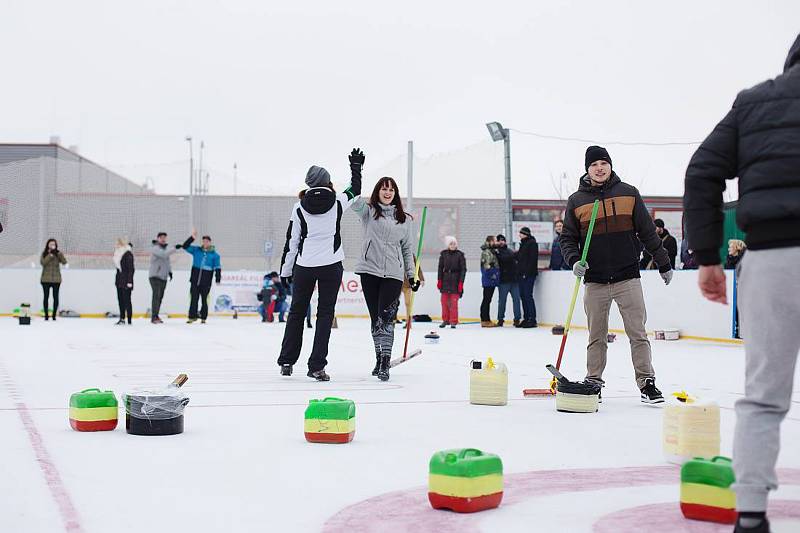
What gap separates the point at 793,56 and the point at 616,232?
11.0 feet

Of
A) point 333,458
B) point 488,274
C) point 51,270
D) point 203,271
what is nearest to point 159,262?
point 203,271

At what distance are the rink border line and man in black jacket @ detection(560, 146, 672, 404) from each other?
315cm

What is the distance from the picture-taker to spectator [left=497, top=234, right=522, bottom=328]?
1800cm

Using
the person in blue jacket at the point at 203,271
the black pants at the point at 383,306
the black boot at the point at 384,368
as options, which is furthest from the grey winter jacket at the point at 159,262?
the black boot at the point at 384,368

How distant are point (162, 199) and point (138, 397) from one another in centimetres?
1817

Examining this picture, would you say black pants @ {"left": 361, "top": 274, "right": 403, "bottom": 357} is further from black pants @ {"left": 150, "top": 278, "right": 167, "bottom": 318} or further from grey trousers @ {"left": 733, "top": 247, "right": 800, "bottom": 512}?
black pants @ {"left": 150, "top": 278, "right": 167, "bottom": 318}

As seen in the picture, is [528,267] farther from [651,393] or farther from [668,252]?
[651,393]

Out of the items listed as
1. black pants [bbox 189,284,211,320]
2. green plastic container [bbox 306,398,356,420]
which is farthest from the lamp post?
green plastic container [bbox 306,398,356,420]

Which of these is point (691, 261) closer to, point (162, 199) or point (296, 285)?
point (296, 285)

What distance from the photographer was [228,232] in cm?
2203

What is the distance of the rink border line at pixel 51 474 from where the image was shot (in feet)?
9.07

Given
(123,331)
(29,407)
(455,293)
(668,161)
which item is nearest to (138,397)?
(29,407)

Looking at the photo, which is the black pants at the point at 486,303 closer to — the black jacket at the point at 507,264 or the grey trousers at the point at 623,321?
the black jacket at the point at 507,264

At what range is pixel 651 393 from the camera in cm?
583
